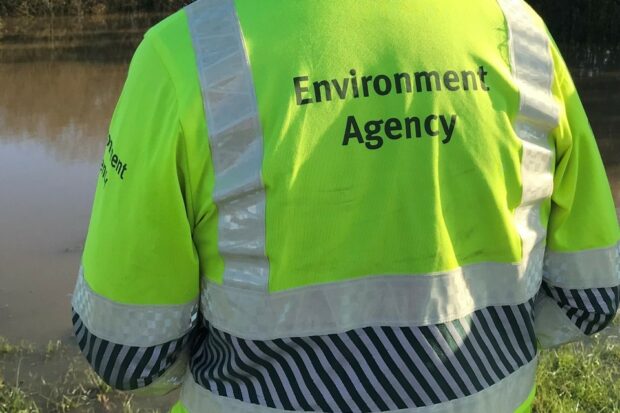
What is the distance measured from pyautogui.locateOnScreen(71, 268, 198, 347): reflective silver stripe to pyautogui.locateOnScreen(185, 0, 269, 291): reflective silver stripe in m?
0.16

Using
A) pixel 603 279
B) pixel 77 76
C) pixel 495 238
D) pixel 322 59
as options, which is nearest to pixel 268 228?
pixel 322 59

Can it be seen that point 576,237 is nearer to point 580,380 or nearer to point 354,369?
point 354,369

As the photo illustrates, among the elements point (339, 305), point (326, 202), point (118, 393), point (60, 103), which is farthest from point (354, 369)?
point (60, 103)

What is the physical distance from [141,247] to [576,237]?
82cm

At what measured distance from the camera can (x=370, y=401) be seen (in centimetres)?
125

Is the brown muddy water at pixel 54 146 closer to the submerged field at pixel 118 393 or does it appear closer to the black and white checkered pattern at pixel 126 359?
the submerged field at pixel 118 393

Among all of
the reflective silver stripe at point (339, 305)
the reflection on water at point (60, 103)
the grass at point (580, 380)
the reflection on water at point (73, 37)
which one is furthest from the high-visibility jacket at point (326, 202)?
the reflection on water at point (73, 37)

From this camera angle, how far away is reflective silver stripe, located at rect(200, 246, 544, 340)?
1211 millimetres

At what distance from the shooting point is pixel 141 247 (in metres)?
1.20

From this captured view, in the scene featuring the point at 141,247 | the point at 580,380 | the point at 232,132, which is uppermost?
the point at 232,132

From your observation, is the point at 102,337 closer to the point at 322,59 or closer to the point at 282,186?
the point at 282,186

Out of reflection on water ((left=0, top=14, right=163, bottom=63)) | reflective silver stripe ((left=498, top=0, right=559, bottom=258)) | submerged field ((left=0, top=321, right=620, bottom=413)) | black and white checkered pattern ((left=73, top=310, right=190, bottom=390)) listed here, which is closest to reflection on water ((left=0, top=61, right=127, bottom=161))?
reflection on water ((left=0, top=14, right=163, bottom=63))

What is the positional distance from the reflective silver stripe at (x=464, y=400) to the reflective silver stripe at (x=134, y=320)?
0.42ft

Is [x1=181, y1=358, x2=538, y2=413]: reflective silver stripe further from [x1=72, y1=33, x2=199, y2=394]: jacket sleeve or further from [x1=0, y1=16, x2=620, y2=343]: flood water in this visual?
[x1=0, y1=16, x2=620, y2=343]: flood water
